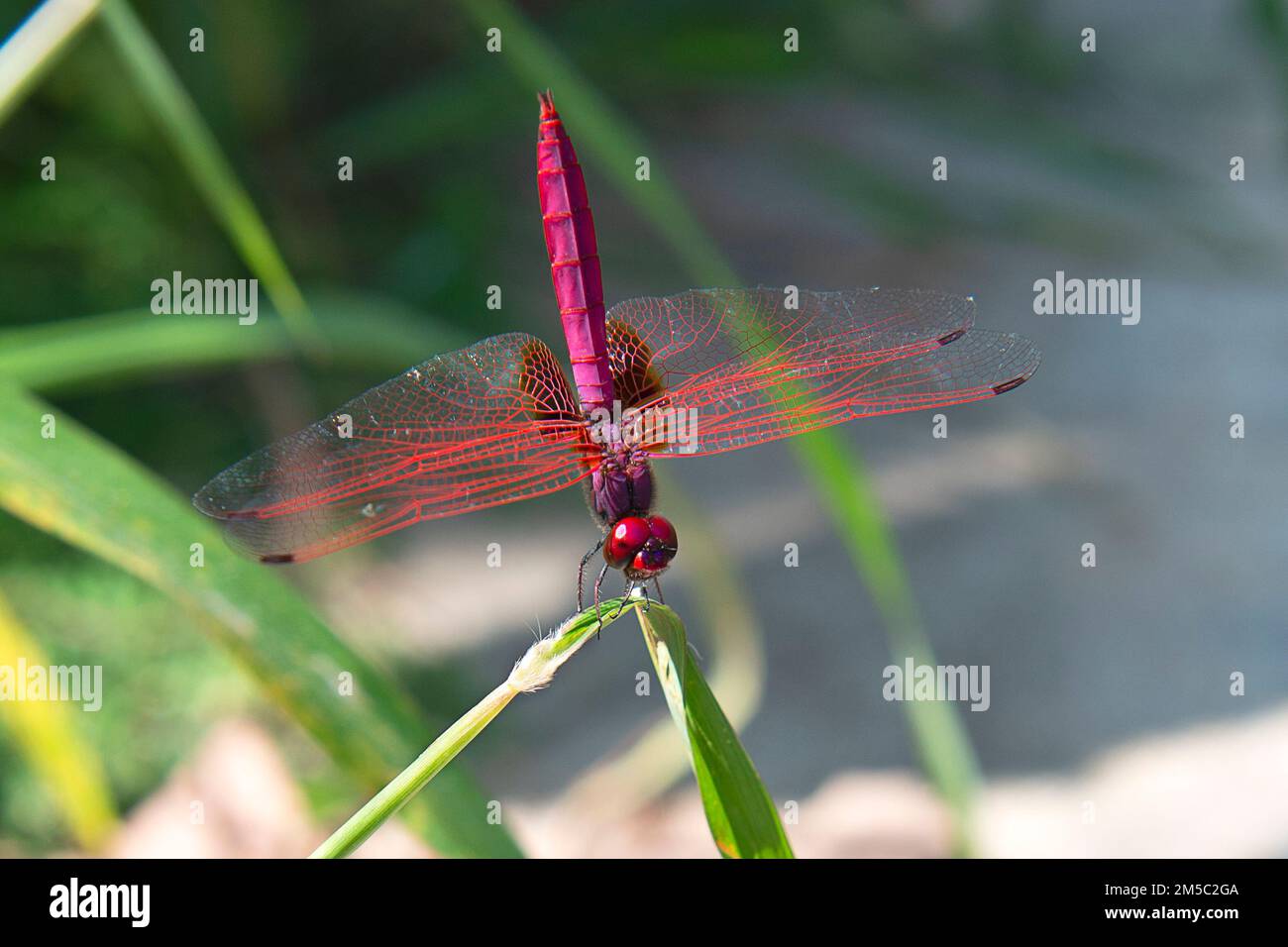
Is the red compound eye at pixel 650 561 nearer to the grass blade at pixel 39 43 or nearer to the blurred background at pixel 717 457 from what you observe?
the blurred background at pixel 717 457

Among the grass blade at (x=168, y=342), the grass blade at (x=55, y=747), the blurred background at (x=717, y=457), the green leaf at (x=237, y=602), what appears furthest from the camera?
the blurred background at (x=717, y=457)

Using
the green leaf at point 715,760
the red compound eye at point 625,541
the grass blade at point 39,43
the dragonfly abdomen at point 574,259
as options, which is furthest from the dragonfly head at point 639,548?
the grass blade at point 39,43

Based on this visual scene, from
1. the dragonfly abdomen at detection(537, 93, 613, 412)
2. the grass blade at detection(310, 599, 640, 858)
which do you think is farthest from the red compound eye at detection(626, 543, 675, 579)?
the grass blade at detection(310, 599, 640, 858)

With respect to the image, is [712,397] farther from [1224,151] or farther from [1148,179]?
[1224,151]

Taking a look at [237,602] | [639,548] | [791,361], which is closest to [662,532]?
[639,548]

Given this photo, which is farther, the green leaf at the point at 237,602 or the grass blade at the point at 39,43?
the grass blade at the point at 39,43

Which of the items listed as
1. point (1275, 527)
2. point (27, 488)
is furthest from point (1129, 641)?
point (27, 488)

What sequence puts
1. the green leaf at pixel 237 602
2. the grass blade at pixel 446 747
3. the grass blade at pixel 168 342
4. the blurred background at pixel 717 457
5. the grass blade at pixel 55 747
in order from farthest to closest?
the blurred background at pixel 717 457 < the grass blade at pixel 55 747 < the grass blade at pixel 168 342 < the green leaf at pixel 237 602 < the grass blade at pixel 446 747
